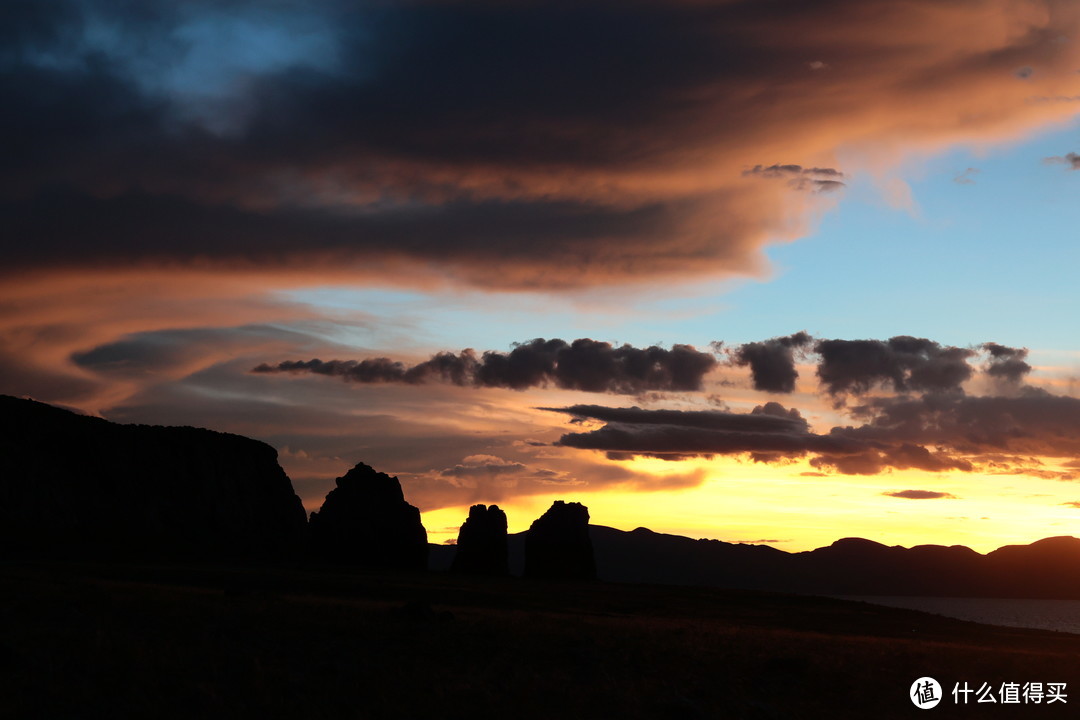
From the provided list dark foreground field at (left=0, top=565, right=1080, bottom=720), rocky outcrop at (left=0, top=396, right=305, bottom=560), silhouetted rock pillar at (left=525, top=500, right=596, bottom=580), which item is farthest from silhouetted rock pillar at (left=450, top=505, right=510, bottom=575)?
dark foreground field at (left=0, top=565, right=1080, bottom=720)

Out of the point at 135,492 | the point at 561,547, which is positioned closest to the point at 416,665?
the point at 135,492

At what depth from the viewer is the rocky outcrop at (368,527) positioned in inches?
6073

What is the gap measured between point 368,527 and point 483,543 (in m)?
18.6

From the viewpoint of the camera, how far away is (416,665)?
29.0 metres

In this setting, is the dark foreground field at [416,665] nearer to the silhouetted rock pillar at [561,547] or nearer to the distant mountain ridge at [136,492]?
Result: the distant mountain ridge at [136,492]

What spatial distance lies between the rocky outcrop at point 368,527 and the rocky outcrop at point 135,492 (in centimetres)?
478

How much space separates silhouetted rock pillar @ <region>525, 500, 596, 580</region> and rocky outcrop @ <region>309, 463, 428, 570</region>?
1840 cm

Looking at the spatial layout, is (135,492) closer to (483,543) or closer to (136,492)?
(136,492)

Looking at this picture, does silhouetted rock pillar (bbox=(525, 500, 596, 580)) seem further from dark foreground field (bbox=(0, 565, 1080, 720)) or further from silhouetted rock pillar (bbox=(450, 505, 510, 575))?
dark foreground field (bbox=(0, 565, 1080, 720))

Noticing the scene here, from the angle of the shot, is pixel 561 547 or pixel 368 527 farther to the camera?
pixel 561 547

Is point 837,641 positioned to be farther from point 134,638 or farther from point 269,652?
point 134,638

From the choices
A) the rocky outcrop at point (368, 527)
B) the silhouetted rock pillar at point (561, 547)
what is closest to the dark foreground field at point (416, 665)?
the rocky outcrop at point (368, 527)

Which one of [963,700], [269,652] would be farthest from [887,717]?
[269,652]

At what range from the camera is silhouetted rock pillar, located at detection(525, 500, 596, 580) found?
160500 mm
